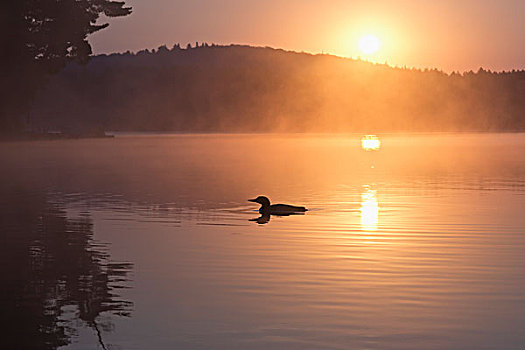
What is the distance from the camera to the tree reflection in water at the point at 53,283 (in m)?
11.7

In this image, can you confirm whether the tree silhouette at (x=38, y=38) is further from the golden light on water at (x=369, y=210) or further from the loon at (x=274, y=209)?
the loon at (x=274, y=209)

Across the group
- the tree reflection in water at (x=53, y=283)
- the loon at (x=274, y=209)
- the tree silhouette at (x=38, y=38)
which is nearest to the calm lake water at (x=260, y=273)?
the tree reflection in water at (x=53, y=283)

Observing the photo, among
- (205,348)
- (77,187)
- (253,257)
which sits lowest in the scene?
(205,348)

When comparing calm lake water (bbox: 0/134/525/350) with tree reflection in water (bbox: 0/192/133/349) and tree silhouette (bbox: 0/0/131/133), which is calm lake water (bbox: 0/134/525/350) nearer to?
tree reflection in water (bbox: 0/192/133/349)

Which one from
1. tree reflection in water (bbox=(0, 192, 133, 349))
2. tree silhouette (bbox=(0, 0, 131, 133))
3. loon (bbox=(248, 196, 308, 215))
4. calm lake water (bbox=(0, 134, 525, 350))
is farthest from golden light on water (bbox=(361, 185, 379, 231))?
tree silhouette (bbox=(0, 0, 131, 133))

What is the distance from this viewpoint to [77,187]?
126ft

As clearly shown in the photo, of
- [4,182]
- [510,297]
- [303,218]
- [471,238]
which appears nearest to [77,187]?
[4,182]

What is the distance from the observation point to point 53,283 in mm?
14930

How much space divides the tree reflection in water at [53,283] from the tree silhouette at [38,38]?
2619 inches

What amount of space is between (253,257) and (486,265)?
4.31m

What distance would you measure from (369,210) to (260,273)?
39.9ft

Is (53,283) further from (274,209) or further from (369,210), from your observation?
(369,210)

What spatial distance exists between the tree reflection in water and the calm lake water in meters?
0.03

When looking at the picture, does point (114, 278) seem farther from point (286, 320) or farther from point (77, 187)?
point (77, 187)
